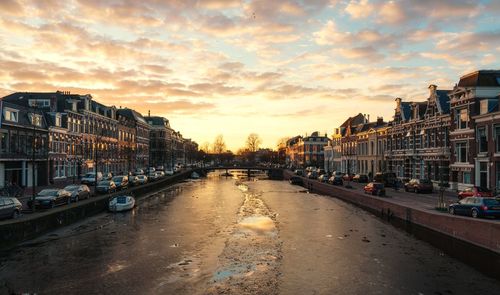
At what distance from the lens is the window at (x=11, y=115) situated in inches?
2052

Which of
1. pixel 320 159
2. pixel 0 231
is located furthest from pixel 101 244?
pixel 320 159

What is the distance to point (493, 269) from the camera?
21594mm

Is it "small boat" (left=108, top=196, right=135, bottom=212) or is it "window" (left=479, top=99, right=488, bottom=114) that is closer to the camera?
"window" (left=479, top=99, right=488, bottom=114)

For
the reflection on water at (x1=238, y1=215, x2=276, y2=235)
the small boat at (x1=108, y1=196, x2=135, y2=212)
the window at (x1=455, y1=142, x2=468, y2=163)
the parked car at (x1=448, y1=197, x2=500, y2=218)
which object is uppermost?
the window at (x1=455, y1=142, x2=468, y2=163)

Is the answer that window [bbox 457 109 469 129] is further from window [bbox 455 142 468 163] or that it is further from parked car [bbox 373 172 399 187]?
parked car [bbox 373 172 399 187]

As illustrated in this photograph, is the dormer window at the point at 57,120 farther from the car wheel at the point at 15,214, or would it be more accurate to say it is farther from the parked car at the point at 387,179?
the parked car at the point at 387,179

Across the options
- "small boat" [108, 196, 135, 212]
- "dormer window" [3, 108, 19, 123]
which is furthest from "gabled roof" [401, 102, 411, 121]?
"dormer window" [3, 108, 19, 123]

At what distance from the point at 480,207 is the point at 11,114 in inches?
2042

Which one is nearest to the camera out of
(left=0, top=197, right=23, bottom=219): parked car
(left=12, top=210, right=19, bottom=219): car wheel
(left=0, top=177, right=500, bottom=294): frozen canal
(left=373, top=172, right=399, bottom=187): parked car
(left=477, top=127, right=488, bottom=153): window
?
(left=0, top=177, right=500, bottom=294): frozen canal

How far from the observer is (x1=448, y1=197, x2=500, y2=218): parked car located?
89.9 ft

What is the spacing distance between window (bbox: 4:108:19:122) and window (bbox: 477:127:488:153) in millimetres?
53554

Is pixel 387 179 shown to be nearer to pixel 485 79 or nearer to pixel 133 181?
pixel 485 79

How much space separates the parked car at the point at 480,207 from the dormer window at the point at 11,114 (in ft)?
162

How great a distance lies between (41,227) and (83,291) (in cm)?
1518
